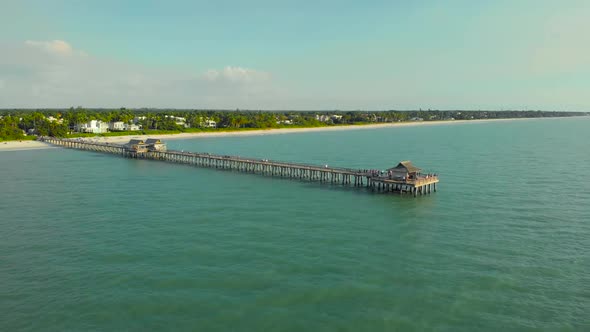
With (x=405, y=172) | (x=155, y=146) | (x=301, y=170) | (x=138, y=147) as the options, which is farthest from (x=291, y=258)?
(x=138, y=147)

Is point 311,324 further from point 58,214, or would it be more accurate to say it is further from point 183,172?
point 183,172

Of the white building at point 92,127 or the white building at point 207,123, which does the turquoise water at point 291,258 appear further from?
the white building at point 207,123

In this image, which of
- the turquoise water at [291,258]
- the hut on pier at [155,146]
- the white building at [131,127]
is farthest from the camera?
the white building at [131,127]

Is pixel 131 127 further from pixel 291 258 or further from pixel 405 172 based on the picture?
pixel 291 258

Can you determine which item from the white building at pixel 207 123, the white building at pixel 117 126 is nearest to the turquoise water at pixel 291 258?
the white building at pixel 117 126

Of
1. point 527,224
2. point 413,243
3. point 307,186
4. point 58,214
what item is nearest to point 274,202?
point 307,186

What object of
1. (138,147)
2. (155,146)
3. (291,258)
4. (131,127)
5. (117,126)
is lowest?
(291,258)
